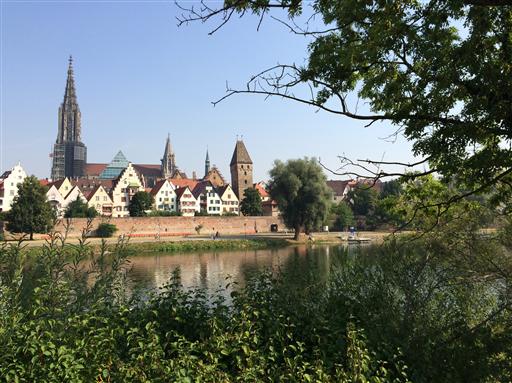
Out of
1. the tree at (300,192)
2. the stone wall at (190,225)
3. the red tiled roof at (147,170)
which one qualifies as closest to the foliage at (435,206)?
the tree at (300,192)

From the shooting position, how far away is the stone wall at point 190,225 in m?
67.8

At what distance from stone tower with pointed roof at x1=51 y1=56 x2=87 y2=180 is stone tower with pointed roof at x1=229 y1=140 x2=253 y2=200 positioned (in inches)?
3054

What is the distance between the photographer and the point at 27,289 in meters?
5.49

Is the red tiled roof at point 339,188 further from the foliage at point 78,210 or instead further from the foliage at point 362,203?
the foliage at point 78,210

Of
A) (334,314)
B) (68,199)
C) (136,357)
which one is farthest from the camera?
(68,199)

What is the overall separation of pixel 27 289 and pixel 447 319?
261 inches

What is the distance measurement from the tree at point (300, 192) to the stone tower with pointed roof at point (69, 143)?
120208 millimetres

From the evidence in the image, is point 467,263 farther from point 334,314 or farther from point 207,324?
point 207,324

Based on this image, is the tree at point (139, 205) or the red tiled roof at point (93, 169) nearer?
the tree at point (139, 205)

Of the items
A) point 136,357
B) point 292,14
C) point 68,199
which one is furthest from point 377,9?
point 68,199

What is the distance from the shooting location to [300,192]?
178ft

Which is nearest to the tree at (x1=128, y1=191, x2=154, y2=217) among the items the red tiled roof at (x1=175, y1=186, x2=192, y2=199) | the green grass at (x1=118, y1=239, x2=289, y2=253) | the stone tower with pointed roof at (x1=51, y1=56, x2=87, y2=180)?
the red tiled roof at (x1=175, y1=186, x2=192, y2=199)

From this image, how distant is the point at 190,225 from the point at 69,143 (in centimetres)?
10343

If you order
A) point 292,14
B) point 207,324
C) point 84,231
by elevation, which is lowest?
point 207,324
